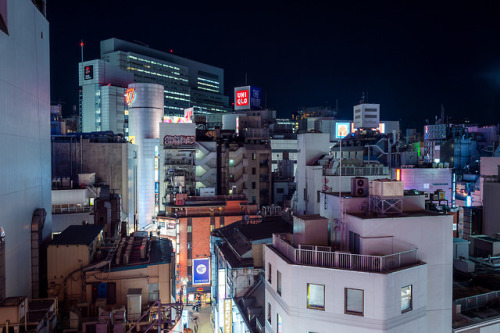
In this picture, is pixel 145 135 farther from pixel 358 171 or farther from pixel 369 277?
pixel 369 277

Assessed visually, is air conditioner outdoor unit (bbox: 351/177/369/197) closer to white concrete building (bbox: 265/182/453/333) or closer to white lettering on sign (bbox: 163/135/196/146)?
white concrete building (bbox: 265/182/453/333)

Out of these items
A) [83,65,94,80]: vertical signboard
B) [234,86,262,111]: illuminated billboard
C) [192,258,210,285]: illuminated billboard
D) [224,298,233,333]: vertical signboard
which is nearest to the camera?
[224,298,233,333]: vertical signboard

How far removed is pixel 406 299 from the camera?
1592 cm

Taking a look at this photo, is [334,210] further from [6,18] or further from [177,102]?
[177,102]

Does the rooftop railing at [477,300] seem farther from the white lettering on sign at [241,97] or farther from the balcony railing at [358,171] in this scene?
the white lettering on sign at [241,97]

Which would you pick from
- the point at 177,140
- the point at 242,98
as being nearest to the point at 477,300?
the point at 177,140

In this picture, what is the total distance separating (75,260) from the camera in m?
21.6

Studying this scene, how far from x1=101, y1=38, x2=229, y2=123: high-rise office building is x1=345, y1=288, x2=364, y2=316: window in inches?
4331

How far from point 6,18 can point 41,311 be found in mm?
14252

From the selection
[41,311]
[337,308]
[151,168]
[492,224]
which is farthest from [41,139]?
[492,224]

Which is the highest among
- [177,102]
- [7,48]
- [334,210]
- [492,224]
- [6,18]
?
[177,102]

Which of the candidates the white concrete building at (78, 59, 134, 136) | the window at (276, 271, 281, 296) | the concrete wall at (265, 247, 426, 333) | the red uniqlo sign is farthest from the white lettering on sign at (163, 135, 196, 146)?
the concrete wall at (265, 247, 426, 333)

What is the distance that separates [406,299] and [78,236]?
18537 mm

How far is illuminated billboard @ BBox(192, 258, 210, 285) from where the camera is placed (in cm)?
4353
